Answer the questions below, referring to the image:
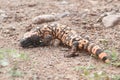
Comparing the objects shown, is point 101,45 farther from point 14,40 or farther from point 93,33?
point 14,40

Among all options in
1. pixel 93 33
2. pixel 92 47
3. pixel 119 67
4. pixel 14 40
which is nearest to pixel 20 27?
pixel 14 40

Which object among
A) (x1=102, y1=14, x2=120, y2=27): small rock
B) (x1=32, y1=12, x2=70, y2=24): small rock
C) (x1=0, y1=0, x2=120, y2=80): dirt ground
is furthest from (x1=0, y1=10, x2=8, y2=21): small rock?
(x1=102, y1=14, x2=120, y2=27): small rock

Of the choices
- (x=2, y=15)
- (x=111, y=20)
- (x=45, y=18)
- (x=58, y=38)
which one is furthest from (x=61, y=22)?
(x=2, y=15)

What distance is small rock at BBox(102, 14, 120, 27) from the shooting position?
6.79 meters

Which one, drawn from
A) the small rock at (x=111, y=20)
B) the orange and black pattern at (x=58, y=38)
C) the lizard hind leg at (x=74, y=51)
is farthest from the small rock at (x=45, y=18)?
the lizard hind leg at (x=74, y=51)

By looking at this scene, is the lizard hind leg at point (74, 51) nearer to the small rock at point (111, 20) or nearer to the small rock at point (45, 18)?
the small rock at point (111, 20)

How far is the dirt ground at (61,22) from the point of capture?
4887 mm

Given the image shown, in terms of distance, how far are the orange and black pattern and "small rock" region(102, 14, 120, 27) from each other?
27.5 inches

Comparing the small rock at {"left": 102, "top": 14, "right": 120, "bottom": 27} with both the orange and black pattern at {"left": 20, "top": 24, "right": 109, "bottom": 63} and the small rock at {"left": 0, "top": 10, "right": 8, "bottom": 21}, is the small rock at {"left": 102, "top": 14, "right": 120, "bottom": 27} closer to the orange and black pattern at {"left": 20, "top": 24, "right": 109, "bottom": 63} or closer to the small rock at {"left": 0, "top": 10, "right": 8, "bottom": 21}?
the orange and black pattern at {"left": 20, "top": 24, "right": 109, "bottom": 63}

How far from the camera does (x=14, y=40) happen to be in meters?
6.57

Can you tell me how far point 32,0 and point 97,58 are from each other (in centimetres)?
356

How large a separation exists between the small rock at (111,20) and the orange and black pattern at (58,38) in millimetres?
699

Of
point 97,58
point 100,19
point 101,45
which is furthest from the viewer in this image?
point 100,19

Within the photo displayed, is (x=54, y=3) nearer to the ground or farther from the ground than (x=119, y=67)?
farther from the ground
